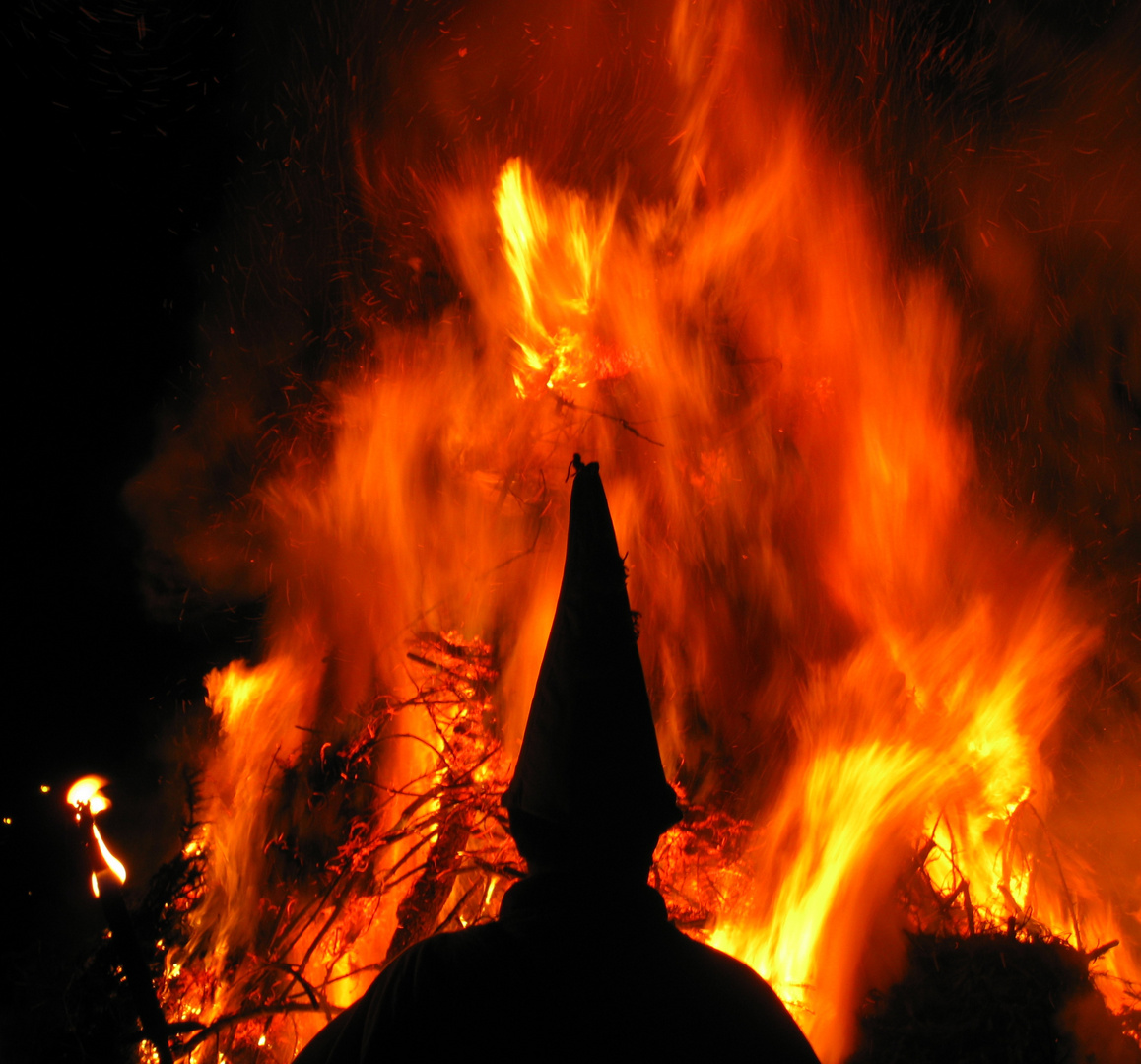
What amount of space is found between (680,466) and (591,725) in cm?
371

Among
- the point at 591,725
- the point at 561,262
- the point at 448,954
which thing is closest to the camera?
the point at 448,954

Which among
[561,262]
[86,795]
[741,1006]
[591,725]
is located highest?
[561,262]

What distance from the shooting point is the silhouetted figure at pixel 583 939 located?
152 cm

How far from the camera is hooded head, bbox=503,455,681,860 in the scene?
5.91 ft

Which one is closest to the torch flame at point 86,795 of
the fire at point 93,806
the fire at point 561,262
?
the fire at point 93,806

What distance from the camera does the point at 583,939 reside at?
1.66m

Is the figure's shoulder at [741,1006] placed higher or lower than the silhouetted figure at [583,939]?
lower

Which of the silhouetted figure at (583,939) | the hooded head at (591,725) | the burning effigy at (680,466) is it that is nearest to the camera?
the silhouetted figure at (583,939)

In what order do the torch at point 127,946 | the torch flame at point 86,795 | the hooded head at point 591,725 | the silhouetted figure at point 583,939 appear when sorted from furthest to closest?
the torch flame at point 86,795, the torch at point 127,946, the hooded head at point 591,725, the silhouetted figure at point 583,939

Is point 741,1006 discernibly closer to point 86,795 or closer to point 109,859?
point 109,859

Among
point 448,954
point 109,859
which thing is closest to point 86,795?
Answer: point 109,859

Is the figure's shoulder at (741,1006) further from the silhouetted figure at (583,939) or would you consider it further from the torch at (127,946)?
the torch at (127,946)

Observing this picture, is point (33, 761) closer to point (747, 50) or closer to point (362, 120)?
point (362, 120)

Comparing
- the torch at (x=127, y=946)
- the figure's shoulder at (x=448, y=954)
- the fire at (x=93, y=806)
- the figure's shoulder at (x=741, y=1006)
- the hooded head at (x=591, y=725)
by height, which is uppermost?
the hooded head at (x=591, y=725)
